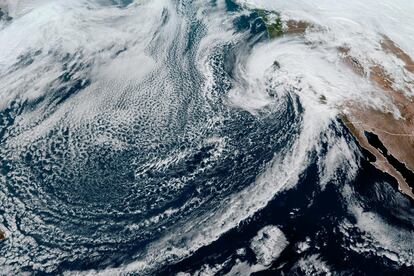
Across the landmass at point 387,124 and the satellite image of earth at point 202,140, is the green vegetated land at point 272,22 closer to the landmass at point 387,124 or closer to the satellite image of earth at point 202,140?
the satellite image of earth at point 202,140

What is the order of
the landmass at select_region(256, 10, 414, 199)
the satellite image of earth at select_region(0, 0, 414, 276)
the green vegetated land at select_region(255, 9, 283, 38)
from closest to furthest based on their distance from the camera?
the satellite image of earth at select_region(0, 0, 414, 276) < the landmass at select_region(256, 10, 414, 199) < the green vegetated land at select_region(255, 9, 283, 38)

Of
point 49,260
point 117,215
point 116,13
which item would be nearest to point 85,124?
point 117,215

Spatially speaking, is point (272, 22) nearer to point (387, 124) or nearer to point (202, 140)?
point (387, 124)

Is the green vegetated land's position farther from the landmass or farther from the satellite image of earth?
the landmass

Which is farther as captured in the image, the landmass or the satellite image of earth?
the landmass

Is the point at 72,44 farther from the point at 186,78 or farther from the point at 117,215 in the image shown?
the point at 117,215

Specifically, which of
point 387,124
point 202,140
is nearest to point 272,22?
point 387,124

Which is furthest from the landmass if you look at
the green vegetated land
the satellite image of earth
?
the green vegetated land
